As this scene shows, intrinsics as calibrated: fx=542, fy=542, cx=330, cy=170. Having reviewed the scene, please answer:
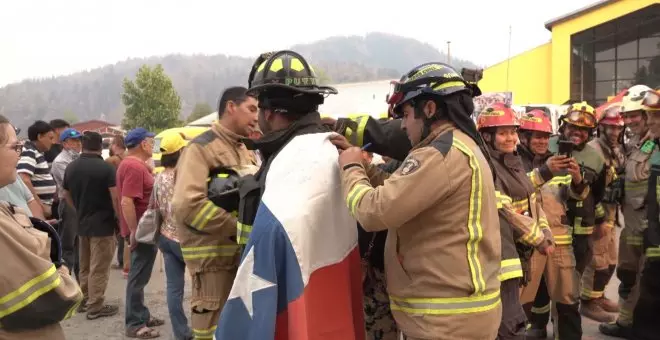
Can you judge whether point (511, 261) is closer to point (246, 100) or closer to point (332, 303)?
point (332, 303)

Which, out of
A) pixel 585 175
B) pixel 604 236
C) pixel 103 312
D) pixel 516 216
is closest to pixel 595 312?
pixel 604 236

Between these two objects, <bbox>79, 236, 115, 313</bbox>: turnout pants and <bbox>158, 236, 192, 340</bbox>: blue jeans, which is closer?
<bbox>158, 236, 192, 340</bbox>: blue jeans

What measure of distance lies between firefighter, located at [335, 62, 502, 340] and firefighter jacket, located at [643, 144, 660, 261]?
2904 mm

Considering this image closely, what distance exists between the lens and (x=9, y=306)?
2107 mm

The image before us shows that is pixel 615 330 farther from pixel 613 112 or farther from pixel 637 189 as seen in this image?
pixel 613 112

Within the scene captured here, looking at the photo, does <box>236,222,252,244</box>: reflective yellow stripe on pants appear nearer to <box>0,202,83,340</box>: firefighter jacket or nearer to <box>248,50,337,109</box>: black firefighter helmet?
<box>248,50,337,109</box>: black firefighter helmet

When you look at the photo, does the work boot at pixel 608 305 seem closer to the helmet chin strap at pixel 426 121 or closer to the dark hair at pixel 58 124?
the helmet chin strap at pixel 426 121

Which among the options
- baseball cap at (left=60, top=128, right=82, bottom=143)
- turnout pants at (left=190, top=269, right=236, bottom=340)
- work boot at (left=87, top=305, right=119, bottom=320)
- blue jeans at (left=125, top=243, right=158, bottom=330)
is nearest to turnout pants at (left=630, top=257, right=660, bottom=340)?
turnout pants at (left=190, top=269, right=236, bottom=340)

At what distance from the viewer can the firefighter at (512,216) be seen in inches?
125

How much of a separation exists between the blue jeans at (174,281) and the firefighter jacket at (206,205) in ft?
4.65

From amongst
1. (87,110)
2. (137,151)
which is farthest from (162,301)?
(87,110)

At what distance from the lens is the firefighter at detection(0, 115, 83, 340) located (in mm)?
2105

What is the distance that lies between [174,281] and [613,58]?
90.5ft

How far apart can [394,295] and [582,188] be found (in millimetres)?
3176
